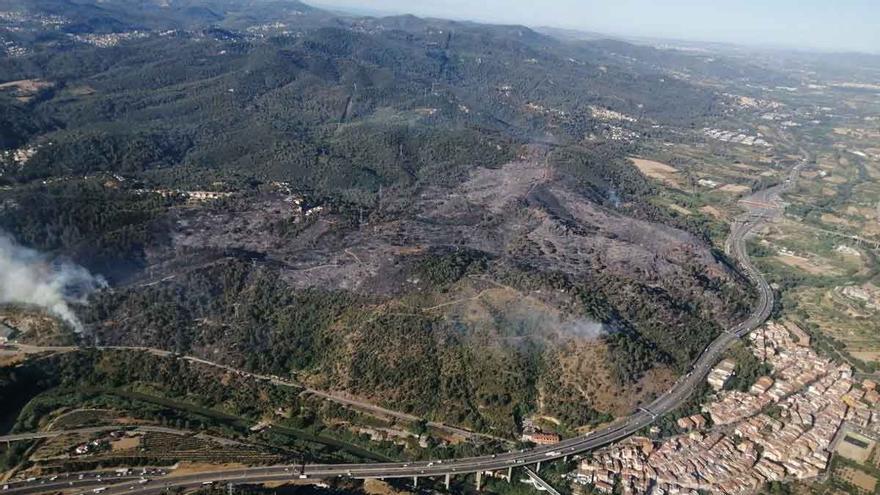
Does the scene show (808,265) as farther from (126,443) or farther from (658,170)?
(126,443)

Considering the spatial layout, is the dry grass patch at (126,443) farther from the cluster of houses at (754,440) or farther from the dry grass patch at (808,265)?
the dry grass patch at (808,265)

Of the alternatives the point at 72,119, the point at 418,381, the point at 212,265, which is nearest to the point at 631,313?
the point at 418,381

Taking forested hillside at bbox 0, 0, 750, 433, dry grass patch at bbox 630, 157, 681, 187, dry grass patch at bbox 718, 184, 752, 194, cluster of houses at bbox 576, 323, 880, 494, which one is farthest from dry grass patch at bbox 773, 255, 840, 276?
dry grass patch at bbox 630, 157, 681, 187

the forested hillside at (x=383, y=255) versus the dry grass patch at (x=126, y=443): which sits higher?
the forested hillside at (x=383, y=255)

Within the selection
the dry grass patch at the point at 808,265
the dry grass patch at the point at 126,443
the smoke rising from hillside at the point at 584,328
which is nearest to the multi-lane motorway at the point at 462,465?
the dry grass patch at the point at 126,443

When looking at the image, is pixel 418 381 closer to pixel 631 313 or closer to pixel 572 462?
pixel 572 462

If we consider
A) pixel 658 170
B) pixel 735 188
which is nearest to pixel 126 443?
pixel 658 170

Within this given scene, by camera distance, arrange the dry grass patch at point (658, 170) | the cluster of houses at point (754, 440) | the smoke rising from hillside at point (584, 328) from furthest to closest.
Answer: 1. the dry grass patch at point (658, 170)
2. the smoke rising from hillside at point (584, 328)
3. the cluster of houses at point (754, 440)

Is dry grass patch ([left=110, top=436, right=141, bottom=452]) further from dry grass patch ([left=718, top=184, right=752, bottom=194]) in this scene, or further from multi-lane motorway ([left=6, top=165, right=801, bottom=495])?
dry grass patch ([left=718, top=184, right=752, bottom=194])
